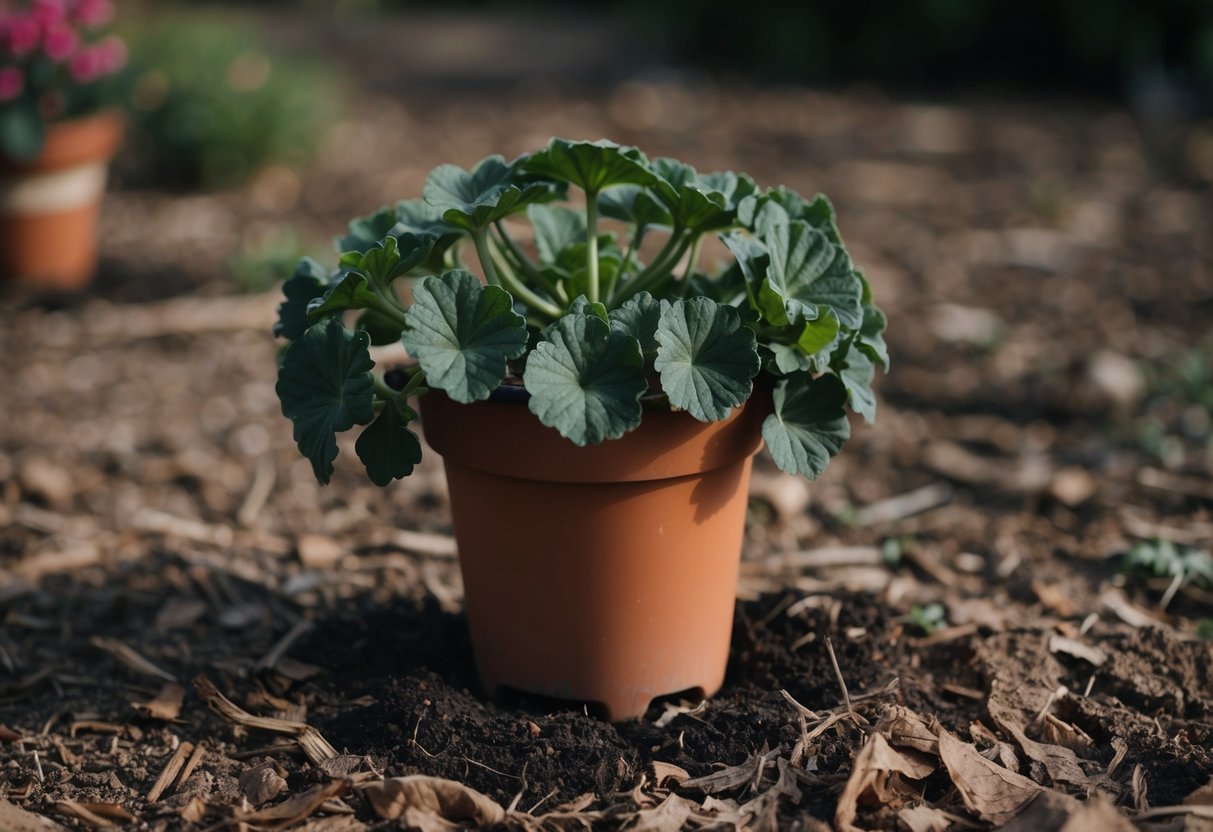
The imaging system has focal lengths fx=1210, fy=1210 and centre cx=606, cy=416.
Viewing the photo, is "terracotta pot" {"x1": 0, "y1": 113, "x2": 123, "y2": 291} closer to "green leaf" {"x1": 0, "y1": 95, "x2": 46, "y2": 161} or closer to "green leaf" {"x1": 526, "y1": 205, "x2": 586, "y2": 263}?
"green leaf" {"x1": 0, "y1": 95, "x2": 46, "y2": 161}

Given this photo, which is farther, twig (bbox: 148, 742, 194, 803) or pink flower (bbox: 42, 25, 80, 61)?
pink flower (bbox: 42, 25, 80, 61)

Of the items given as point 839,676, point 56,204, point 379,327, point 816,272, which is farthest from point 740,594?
point 56,204

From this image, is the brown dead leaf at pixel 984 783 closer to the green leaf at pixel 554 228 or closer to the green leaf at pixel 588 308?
the green leaf at pixel 588 308

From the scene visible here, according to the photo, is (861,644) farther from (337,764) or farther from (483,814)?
(337,764)

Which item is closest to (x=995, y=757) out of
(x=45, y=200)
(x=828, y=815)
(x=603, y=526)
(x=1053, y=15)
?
(x=828, y=815)

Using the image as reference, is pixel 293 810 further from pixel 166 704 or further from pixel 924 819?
pixel 924 819

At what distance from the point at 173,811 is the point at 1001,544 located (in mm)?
1782

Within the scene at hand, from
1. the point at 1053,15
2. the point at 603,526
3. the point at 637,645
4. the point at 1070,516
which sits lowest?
the point at 1070,516

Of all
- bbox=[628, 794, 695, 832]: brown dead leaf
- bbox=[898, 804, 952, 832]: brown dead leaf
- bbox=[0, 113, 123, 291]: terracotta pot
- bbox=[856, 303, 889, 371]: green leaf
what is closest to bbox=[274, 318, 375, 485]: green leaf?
bbox=[628, 794, 695, 832]: brown dead leaf

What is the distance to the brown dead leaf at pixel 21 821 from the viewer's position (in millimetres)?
1646

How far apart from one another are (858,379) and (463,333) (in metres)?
0.61

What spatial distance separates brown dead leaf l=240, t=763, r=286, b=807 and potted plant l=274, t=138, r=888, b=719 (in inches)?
14.6

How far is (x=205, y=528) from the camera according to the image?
279cm

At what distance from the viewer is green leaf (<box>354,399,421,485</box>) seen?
5.60ft
